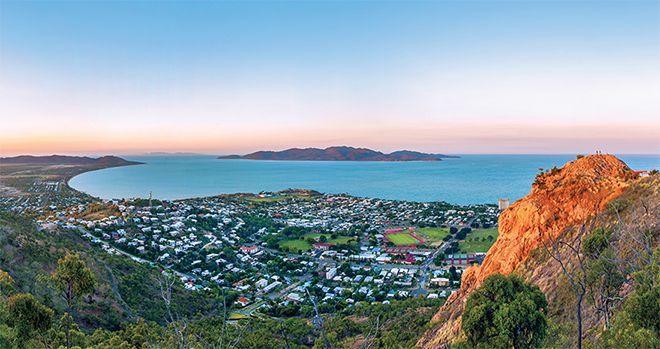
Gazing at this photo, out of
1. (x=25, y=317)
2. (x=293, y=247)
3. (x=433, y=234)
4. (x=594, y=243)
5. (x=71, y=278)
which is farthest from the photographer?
A: (x=433, y=234)

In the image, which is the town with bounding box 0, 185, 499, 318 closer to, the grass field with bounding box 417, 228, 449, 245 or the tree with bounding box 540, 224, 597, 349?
the grass field with bounding box 417, 228, 449, 245

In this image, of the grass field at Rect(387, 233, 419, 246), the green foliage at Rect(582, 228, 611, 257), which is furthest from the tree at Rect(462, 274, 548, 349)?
the grass field at Rect(387, 233, 419, 246)

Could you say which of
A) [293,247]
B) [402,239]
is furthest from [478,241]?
[293,247]

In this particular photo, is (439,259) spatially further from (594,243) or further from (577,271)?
(577,271)

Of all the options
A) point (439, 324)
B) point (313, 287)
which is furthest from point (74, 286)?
point (313, 287)

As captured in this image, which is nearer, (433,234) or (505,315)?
(505,315)

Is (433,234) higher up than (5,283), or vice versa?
(5,283)

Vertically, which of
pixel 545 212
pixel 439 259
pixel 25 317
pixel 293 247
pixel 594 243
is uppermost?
pixel 594 243
